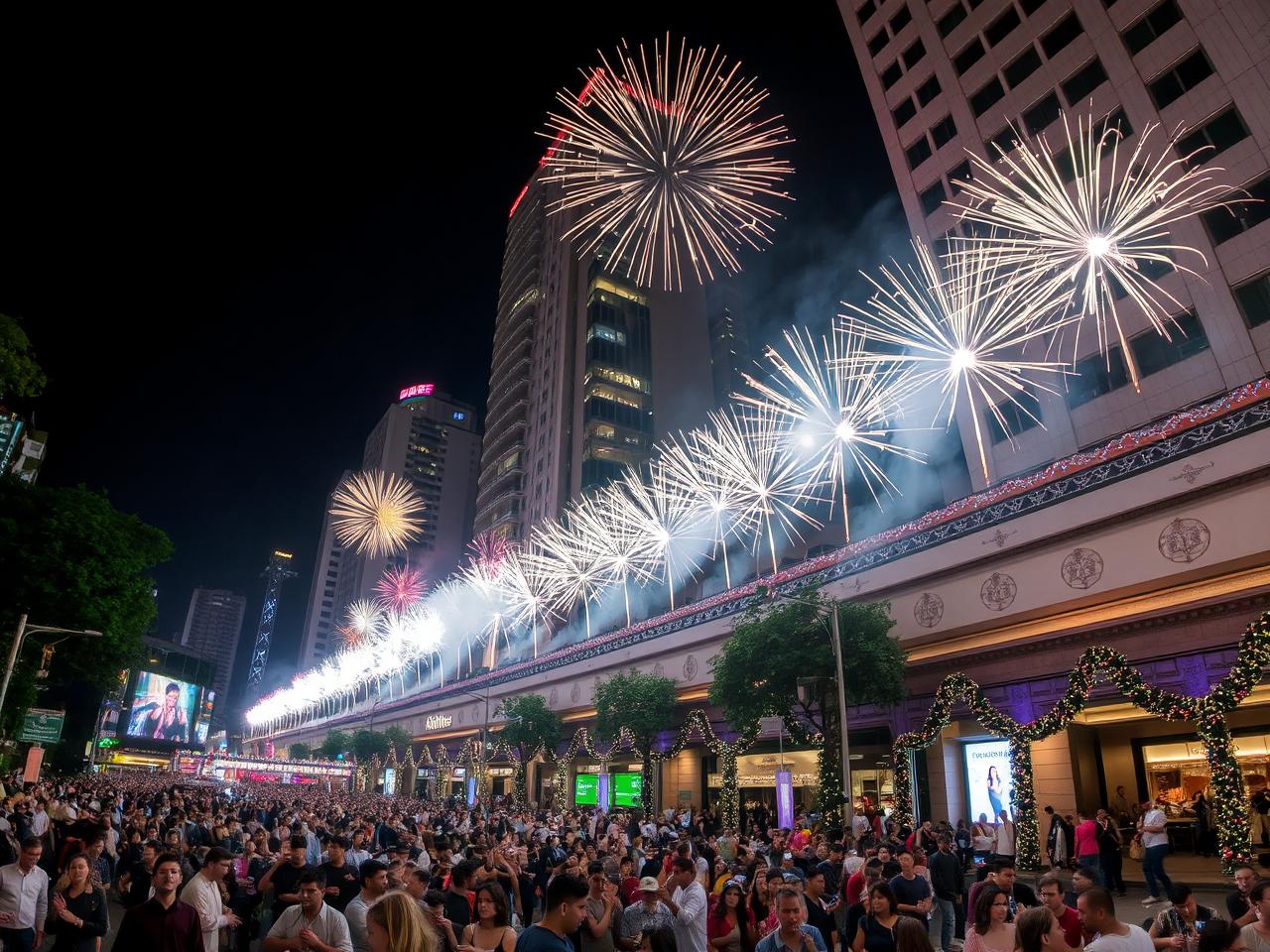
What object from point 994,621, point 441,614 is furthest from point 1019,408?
point 441,614

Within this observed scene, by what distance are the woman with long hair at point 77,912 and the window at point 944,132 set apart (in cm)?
4206

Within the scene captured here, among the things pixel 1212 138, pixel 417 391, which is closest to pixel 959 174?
pixel 1212 138

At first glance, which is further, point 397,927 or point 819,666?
point 819,666

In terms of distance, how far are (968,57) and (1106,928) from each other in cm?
4240

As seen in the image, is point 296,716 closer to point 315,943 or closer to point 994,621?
point 994,621

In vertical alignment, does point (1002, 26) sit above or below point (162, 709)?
above

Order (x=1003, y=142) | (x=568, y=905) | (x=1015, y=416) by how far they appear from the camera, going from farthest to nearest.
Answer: (x=1003, y=142), (x=1015, y=416), (x=568, y=905)

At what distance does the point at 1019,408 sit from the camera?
34.5m

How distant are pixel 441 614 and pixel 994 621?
64.0m

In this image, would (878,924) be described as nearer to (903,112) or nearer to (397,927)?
(397,927)

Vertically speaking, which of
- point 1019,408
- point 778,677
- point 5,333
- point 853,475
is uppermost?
point 853,475

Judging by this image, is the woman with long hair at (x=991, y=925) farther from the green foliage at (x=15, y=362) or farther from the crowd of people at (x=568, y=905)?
the green foliage at (x=15, y=362)

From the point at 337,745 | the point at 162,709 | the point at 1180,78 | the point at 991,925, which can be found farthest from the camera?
the point at 162,709

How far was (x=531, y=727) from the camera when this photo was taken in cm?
4334
